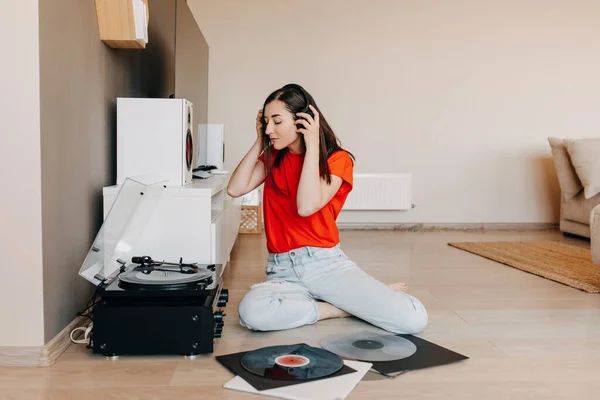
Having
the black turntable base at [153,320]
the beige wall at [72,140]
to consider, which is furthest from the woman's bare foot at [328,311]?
the beige wall at [72,140]

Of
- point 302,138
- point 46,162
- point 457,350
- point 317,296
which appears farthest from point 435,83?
point 46,162

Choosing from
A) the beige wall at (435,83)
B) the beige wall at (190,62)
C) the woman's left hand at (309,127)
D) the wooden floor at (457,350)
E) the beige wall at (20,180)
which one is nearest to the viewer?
the wooden floor at (457,350)

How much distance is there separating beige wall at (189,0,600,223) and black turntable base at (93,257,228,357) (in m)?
3.18

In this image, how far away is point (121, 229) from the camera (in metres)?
1.96

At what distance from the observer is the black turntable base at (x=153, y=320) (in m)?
1.68

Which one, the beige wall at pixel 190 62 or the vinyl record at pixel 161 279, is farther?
the beige wall at pixel 190 62

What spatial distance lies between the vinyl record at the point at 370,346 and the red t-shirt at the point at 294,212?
351 millimetres

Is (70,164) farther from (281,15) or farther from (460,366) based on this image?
(281,15)

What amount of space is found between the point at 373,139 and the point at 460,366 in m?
3.34

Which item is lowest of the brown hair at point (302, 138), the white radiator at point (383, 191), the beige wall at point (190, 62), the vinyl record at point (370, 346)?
the vinyl record at point (370, 346)

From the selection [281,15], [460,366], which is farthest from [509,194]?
[460,366]

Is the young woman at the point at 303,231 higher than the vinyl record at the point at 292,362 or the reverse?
higher

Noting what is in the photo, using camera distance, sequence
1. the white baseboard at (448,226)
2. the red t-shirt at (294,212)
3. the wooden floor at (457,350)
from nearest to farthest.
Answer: the wooden floor at (457,350) → the red t-shirt at (294,212) → the white baseboard at (448,226)

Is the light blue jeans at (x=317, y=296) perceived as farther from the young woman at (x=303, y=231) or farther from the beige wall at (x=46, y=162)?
the beige wall at (x=46, y=162)
